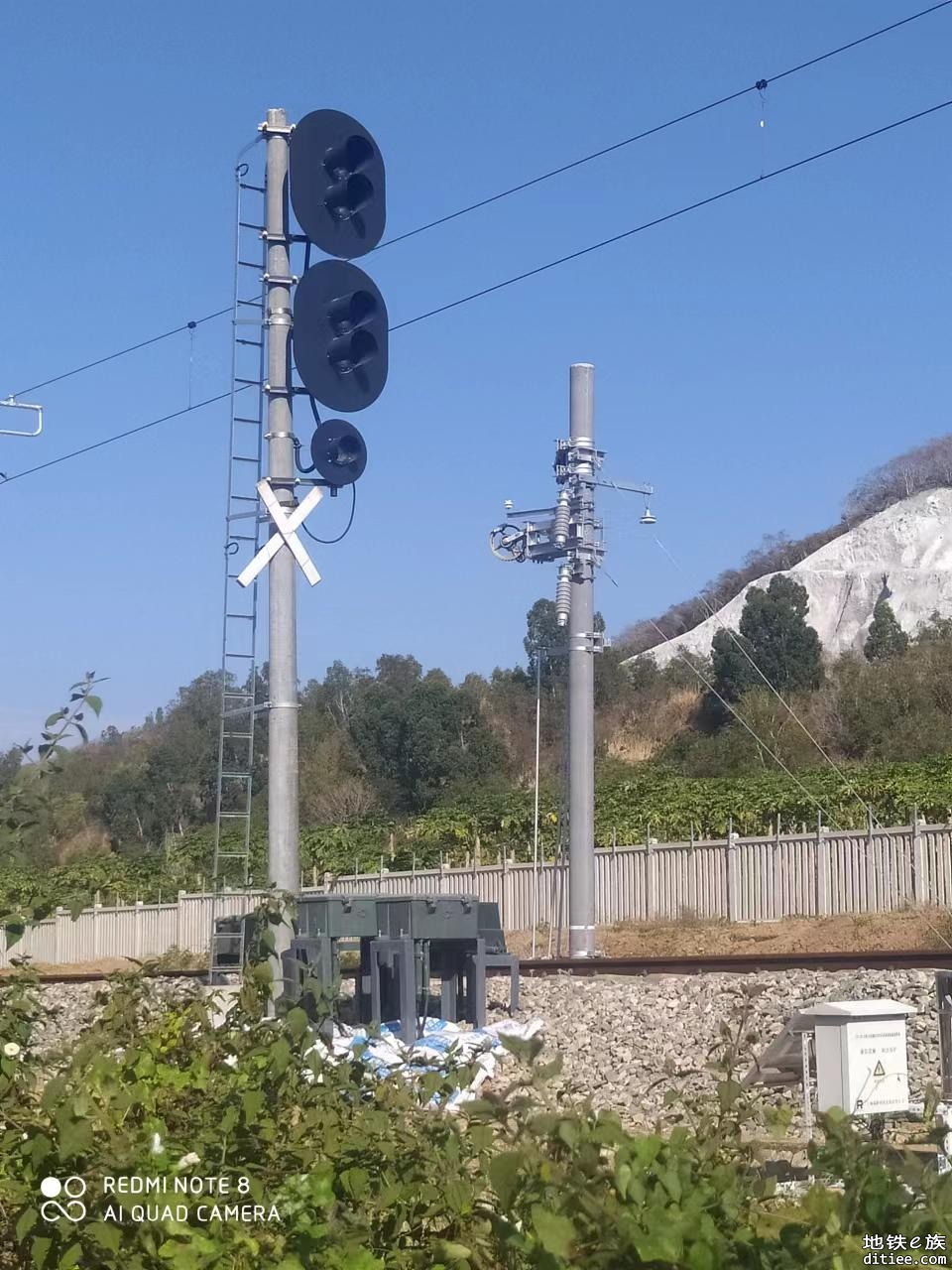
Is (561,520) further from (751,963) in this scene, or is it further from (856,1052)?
(856,1052)

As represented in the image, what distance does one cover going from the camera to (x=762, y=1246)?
91.7 inches

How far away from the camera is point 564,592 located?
75.4ft

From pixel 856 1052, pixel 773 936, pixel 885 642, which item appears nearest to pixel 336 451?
pixel 856 1052

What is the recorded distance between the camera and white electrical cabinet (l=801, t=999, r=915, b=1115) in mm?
7816

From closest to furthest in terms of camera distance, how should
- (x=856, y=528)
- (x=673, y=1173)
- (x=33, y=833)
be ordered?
1. (x=673, y=1173)
2. (x=33, y=833)
3. (x=856, y=528)

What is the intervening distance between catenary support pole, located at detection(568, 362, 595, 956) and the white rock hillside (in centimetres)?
5934

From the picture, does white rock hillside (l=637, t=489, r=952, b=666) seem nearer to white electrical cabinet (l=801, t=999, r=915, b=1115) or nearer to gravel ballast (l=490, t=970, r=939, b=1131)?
gravel ballast (l=490, t=970, r=939, b=1131)

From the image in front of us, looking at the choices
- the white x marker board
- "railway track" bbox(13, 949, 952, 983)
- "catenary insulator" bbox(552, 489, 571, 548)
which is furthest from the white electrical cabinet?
"catenary insulator" bbox(552, 489, 571, 548)

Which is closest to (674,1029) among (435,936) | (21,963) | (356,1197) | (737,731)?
(435,936)

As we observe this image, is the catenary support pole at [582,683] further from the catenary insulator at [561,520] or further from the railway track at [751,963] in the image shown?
the railway track at [751,963]

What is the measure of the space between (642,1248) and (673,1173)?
0.65 ft

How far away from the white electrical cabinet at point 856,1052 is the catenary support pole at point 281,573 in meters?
3.09

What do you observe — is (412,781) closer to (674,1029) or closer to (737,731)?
(737,731)

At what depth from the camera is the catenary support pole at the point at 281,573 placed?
30.8ft
